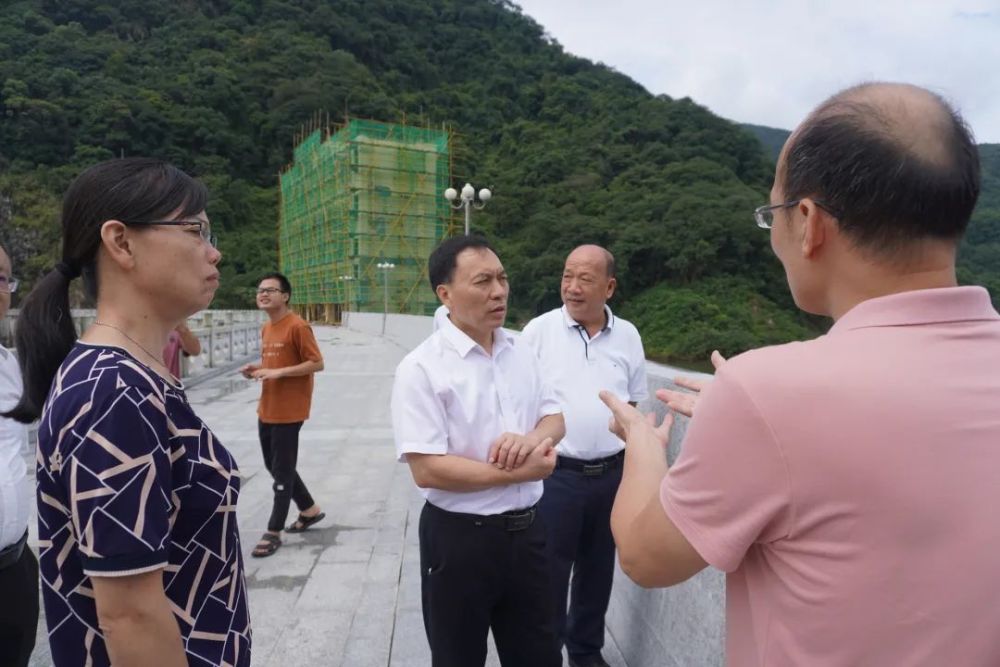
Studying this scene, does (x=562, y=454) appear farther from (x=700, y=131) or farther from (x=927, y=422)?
(x=700, y=131)

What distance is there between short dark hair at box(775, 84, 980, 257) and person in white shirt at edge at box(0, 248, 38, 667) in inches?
78.4

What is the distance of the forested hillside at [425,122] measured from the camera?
36531mm

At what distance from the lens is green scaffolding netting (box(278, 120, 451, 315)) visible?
3403cm

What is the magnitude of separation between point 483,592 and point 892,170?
1.53 m

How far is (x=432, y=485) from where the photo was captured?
1.82 meters

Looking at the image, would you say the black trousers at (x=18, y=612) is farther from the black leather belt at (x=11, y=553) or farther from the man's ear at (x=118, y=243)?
the man's ear at (x=118, y=243)

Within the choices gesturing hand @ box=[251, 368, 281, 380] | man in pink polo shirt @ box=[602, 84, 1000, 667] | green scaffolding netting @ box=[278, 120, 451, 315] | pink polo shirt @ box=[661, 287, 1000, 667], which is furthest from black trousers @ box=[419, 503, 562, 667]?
green scaffolding netting @ box=[278, 120, 451, 315]

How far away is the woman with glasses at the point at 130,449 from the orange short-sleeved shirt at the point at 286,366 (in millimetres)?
2446

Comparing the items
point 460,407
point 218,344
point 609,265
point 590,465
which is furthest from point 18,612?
point 218,344

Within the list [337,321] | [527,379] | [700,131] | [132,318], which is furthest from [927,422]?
[700,131]

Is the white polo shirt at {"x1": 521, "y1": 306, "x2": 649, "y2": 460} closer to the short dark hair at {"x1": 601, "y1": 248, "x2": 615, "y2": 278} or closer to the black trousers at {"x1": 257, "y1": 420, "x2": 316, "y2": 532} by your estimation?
the short dark hair at {"x1": 601, "y1": 248, "x2": 615, "y2": 278}

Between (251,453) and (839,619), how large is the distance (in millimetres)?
6041

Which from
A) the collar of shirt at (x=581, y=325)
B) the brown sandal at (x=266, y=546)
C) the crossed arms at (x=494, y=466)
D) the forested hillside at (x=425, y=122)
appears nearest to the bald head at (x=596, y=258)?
the collar of shirt at (x=581, y=325)

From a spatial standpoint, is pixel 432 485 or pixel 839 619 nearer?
pixel 839 619
